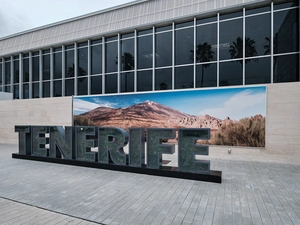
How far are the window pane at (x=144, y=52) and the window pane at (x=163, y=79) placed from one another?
99 cm

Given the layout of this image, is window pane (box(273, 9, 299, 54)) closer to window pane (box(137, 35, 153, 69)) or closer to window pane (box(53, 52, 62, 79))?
window pane (box(137, 35, 153, 69))

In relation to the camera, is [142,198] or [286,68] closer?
[142,198]

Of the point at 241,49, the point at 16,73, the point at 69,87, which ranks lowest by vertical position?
the point at 69,87

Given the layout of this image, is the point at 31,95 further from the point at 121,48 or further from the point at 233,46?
the point at 233,46

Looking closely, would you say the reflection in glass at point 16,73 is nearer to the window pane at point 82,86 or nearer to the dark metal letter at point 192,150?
the window pane at point 82,86

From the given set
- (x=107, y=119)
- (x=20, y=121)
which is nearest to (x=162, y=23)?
(x=107, y=119)

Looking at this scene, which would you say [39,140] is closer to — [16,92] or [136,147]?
[136,147]

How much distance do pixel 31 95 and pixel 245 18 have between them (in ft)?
62.9

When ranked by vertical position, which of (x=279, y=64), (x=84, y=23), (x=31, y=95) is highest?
(x=84, y=23)

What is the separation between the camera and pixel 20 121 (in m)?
15.6

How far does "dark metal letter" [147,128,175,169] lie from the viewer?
6970mm

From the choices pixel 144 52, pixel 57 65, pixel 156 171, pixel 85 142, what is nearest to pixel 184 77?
pixel 144 52

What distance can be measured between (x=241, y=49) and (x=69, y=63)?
45.8 feet

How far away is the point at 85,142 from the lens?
8359mm
